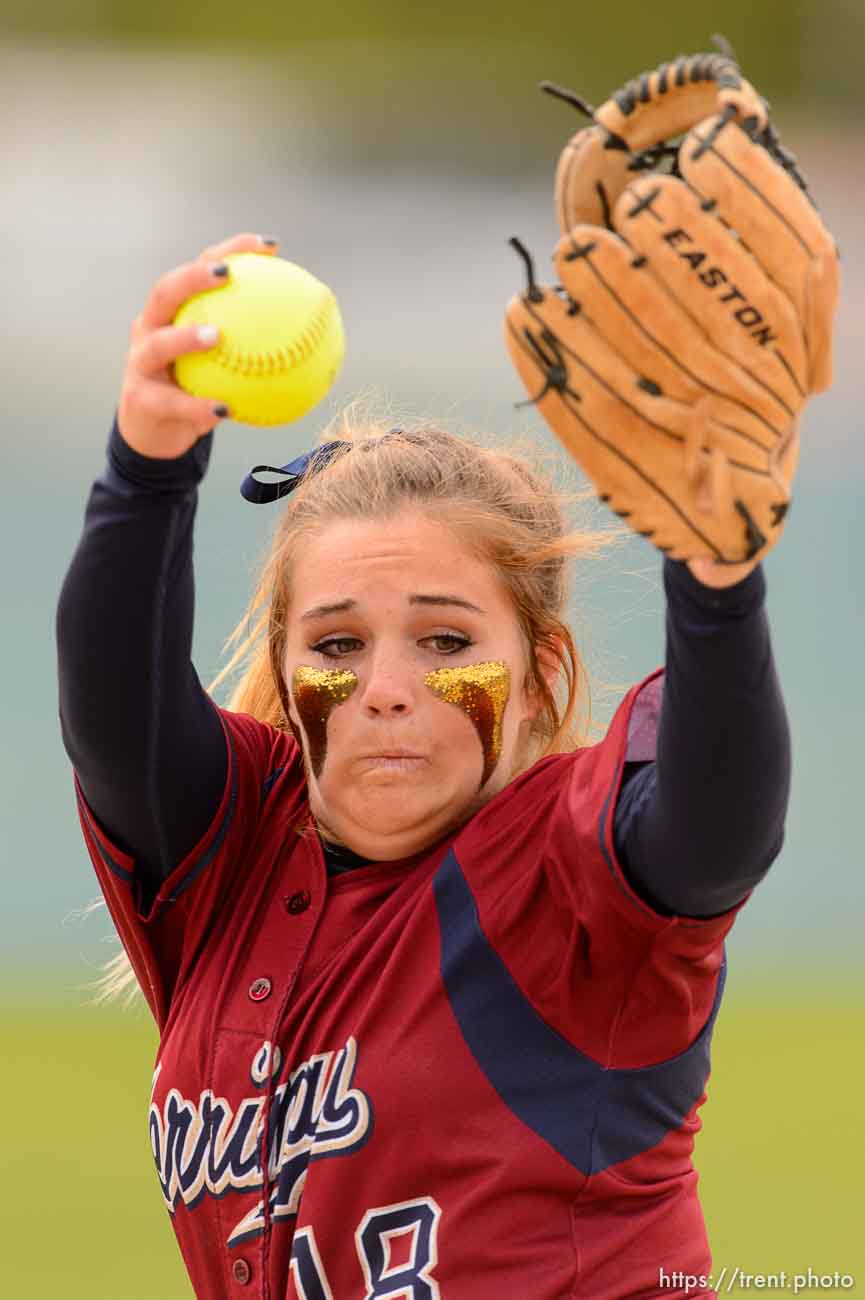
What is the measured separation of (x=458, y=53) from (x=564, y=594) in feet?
22.3

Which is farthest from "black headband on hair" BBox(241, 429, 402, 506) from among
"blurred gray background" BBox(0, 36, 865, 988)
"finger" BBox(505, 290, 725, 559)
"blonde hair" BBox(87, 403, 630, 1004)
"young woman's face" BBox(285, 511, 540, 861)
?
"blurred gray background" BBox(0, 36, 865, 988)

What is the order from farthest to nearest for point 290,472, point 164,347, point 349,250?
point 349,250
point 290,472
point 164,347

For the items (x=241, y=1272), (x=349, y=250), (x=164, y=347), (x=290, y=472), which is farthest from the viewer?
(x=349, y=250)

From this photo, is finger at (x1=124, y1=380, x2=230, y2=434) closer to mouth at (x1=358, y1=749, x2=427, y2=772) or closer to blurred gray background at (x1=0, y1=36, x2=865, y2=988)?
mouth at (x1=358, y1=749, x2=427, y2=772)

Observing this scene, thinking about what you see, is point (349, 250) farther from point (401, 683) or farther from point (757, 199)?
point (757, 199)

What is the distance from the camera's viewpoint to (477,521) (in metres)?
1.58

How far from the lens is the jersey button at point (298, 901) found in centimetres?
155

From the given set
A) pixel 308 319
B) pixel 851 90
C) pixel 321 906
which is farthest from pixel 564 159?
pixel 851 90

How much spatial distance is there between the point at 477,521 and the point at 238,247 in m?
0.36

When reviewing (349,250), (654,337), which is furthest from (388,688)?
(349,250)

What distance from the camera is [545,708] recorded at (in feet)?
5.57

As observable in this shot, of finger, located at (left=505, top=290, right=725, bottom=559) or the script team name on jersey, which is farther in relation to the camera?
the script team name on jersey

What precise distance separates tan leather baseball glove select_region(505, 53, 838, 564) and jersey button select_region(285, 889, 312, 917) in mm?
551

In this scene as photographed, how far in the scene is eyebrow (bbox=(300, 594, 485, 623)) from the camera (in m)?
1.52
